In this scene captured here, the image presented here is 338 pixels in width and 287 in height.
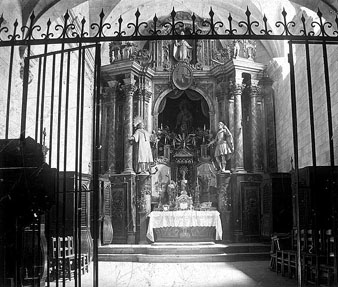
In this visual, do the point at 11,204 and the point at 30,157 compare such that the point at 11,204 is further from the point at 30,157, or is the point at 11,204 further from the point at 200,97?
the point at 200,97

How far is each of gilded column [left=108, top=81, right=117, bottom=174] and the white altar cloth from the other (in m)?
2.55

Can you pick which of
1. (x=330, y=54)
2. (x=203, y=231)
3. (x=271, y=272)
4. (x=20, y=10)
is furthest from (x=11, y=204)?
(x=203, y=231)

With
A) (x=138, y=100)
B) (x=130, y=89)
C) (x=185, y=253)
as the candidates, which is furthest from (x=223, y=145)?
(x=185, y=253)

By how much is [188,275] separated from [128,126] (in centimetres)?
646

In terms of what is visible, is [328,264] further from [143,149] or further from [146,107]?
[146,107]

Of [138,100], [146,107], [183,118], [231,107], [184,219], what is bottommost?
[184,219]

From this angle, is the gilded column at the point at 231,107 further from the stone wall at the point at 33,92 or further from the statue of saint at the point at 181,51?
the stone wall at the point at 33,92

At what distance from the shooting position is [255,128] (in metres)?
13.7

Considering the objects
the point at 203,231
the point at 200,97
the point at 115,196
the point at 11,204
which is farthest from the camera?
the point at 200,97

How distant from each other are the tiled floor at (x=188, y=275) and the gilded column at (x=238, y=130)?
363cm

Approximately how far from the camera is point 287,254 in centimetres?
770

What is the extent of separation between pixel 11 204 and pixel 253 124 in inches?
412

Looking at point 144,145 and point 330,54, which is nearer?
point 330,54

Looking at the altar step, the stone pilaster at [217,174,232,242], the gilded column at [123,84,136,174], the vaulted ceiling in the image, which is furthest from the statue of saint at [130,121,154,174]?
the vaulted ceiling
